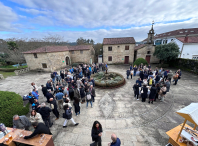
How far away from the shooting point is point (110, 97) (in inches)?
313

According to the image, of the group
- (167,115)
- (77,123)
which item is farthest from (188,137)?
(77,123)

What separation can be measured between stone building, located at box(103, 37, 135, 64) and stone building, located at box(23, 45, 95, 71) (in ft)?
15.2

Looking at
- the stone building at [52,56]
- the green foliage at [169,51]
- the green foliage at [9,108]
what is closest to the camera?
the green foliage at [9,108]

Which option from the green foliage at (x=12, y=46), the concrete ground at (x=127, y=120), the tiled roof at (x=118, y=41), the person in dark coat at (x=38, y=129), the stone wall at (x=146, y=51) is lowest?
the concrete ground at (x=127, y=120)

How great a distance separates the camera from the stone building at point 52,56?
16.5 metres

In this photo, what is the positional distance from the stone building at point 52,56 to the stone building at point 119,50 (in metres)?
4.62

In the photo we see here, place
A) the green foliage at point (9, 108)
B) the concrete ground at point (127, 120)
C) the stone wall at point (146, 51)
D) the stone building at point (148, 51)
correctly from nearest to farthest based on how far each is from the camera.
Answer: the concrete ground at point (127, 120) < the green foliage at point (9, 108) < the stone building at point (148, 51) < the stone wall at point (146, 51)

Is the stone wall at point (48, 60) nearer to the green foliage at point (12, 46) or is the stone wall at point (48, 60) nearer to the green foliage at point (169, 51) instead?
the green foliage at point (12, 46)

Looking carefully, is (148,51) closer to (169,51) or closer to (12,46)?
(169,51)

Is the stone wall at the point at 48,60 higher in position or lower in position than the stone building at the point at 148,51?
lower

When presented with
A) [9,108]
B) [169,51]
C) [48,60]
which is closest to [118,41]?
[169,51]

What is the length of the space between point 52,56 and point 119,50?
14.9m

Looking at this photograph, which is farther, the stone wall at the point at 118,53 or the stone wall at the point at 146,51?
the stone wall at the point at 118,53

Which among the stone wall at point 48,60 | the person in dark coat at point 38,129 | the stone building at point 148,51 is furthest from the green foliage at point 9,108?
the stone building at point 148,51
